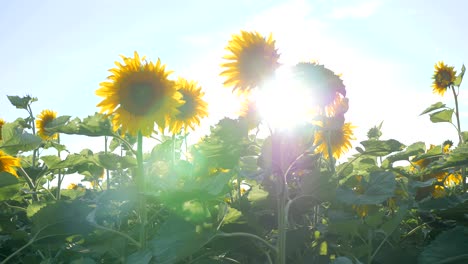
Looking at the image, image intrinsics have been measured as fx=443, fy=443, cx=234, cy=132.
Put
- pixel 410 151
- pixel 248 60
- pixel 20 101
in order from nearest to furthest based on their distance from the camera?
1. pixel 248 60
2. pixel 410 151
3. pixel 20 101

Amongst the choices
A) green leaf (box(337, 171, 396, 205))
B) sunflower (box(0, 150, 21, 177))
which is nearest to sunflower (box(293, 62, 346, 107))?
green leaf (box(337, 171, 396, 205))

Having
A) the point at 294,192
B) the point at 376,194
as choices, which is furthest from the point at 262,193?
the point at 376,194

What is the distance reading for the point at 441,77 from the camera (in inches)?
258

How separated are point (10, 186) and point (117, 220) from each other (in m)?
0.61

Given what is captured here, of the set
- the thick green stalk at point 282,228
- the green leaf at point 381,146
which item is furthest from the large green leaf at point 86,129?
the green leaf at point 381,146

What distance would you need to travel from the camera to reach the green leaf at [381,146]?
2236 millimetres

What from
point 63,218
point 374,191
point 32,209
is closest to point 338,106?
point 374,191

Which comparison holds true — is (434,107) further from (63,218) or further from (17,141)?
(17,141)

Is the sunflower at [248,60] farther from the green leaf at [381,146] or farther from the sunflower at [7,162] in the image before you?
the sunflower at [7,162]

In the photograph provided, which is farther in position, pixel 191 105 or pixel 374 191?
pixel 191 105

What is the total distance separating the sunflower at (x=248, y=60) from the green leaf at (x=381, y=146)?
2.19 ft

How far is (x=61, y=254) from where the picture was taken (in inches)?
97.3

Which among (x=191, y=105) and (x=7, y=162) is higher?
(x=191, y=105)

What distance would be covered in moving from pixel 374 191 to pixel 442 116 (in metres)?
2.20
